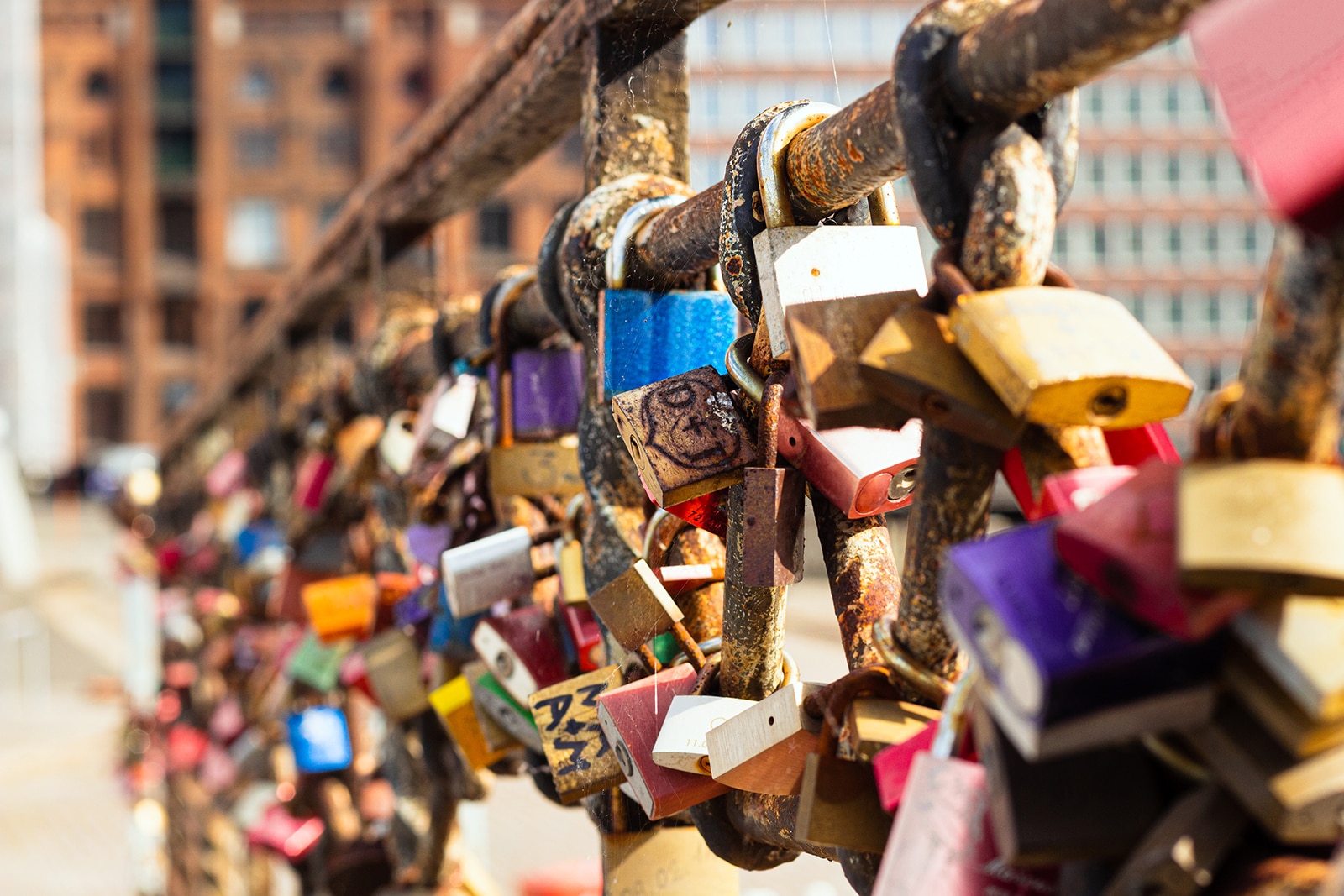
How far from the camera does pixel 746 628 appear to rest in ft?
2.13

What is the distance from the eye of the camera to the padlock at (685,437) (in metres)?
0.62

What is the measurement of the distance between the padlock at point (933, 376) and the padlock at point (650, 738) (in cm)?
31

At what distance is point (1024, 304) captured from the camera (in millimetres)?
404

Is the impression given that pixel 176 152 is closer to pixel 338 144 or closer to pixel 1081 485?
pixel 338 144

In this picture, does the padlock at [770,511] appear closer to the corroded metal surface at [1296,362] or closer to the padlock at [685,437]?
the padlock at [685,437]

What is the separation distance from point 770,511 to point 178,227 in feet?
96.2

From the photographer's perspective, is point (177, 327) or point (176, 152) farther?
point (176, 152)

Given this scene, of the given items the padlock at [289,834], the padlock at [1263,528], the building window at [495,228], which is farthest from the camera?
the building window at [495,228]

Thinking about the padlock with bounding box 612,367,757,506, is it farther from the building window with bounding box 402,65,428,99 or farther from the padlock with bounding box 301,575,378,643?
the building window with bounding box 402,65,428,99

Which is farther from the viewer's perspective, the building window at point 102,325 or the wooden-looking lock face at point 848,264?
the building window at point 102,325

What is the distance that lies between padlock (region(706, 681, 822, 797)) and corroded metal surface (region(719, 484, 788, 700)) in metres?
0.04

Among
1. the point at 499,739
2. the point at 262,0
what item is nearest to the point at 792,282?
the point at 499,739

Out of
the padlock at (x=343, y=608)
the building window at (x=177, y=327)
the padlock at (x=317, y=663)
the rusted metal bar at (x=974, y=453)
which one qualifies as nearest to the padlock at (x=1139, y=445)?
the rusted metal bar at (x=974, y=453)

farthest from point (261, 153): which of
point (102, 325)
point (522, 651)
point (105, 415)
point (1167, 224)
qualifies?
point (522, 651)
